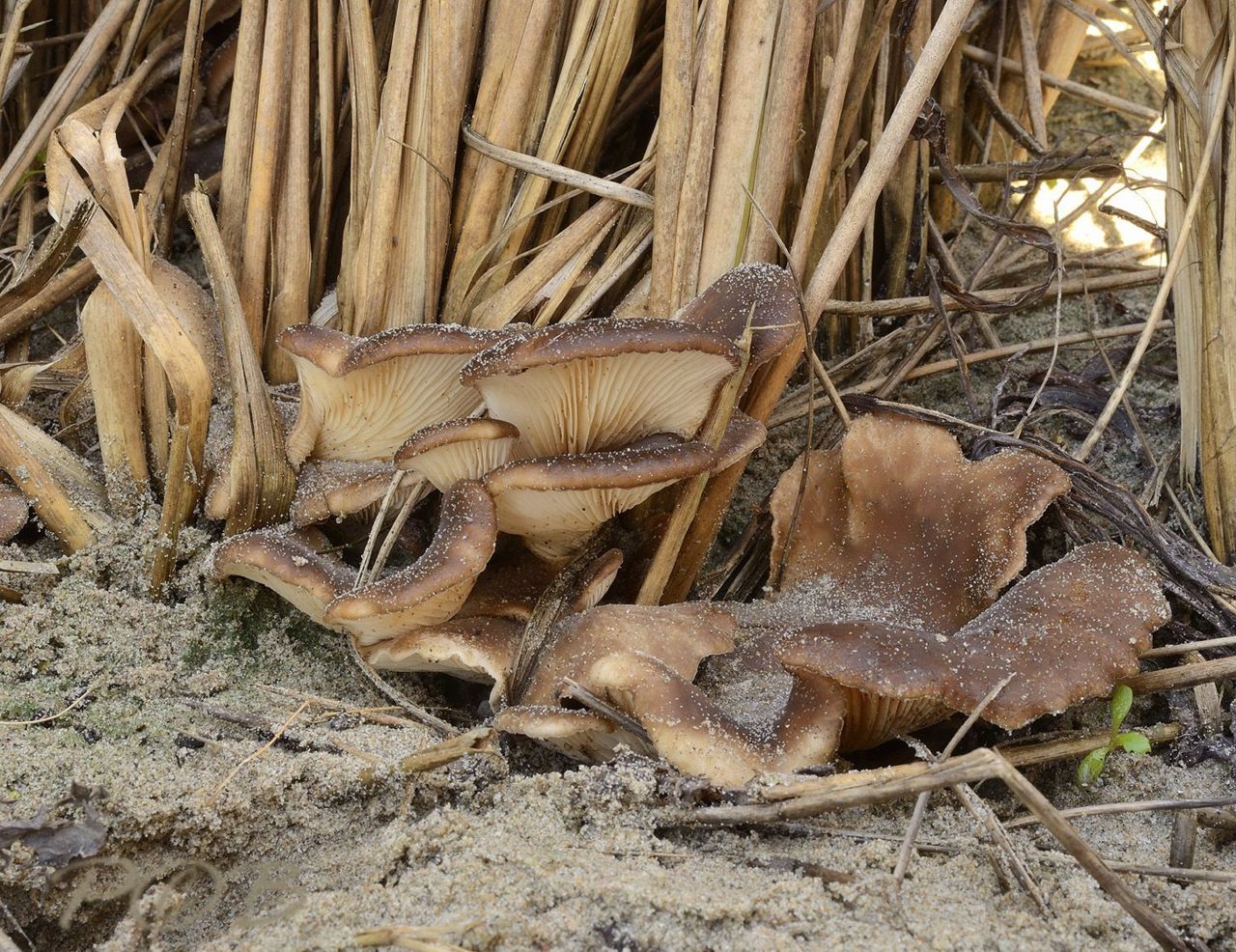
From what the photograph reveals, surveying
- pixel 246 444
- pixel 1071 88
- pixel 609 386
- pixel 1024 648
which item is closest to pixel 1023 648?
→ pixel 1024 648

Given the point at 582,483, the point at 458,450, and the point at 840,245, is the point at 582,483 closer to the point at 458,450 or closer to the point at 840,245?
the point at 458,450

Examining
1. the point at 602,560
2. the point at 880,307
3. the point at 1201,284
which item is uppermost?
the point at 1201,284

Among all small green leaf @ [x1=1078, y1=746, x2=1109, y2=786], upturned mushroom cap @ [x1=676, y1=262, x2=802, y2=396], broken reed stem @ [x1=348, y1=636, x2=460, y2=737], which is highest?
upturned mushroom cap @ [x1=676, y1=262, x2=802, y2=396]

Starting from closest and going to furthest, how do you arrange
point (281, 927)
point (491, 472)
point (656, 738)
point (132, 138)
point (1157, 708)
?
point (281, 927), point (656, 738), point (491, 472), point (1157, 708), point (132, 138)

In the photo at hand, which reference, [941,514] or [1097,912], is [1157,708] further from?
[1097,912]

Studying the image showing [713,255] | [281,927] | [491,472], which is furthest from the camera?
[713,255]

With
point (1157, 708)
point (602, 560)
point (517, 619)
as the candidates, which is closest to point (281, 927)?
point (517, 619)

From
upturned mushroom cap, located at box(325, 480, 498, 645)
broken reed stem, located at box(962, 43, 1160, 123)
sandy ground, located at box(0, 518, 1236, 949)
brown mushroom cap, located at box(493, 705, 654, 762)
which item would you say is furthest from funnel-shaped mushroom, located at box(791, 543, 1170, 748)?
broken reed stem, located at box(962, 43, 1160, 123)

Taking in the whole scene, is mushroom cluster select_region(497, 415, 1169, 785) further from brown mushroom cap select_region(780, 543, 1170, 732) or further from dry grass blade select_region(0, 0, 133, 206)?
dry grass blade select_region(0, 0, 133, 206)
